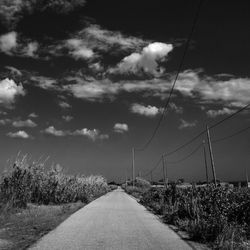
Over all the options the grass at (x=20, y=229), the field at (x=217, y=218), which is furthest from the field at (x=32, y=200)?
the field at (x=217, y=218)

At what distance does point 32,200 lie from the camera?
72.6 feet

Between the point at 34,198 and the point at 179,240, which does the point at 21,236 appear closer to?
the point at 179,240

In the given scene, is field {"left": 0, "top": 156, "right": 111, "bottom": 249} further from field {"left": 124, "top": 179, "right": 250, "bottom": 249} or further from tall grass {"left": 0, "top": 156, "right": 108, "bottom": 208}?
field {"left": 124, "top": 179, "right": 250, "bottom": 249}

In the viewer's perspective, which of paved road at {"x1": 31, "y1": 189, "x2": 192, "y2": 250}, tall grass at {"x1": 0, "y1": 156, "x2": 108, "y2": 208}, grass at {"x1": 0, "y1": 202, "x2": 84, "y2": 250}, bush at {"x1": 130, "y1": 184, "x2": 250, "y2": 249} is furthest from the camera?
tall grass at {"x1": 0, "y1": 156, "x2": 108, "y2": 208}

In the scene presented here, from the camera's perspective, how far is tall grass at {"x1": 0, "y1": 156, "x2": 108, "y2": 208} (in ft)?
51.0

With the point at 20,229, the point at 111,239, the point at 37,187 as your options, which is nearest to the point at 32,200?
the point at 37,187

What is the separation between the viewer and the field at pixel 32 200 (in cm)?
1012

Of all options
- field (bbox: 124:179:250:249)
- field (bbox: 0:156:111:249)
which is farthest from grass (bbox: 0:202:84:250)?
field (bbox: 124:179:250:249)

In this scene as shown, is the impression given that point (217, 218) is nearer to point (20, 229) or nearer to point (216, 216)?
point (216, 216)

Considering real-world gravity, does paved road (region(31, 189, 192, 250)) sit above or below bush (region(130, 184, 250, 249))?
below

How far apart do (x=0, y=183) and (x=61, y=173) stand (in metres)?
9.81

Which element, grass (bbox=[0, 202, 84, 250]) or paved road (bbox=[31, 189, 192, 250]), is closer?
paved road (bbox=[31, 189, 192, 250])

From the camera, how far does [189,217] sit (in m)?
13.9

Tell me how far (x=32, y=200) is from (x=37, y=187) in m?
1.07
